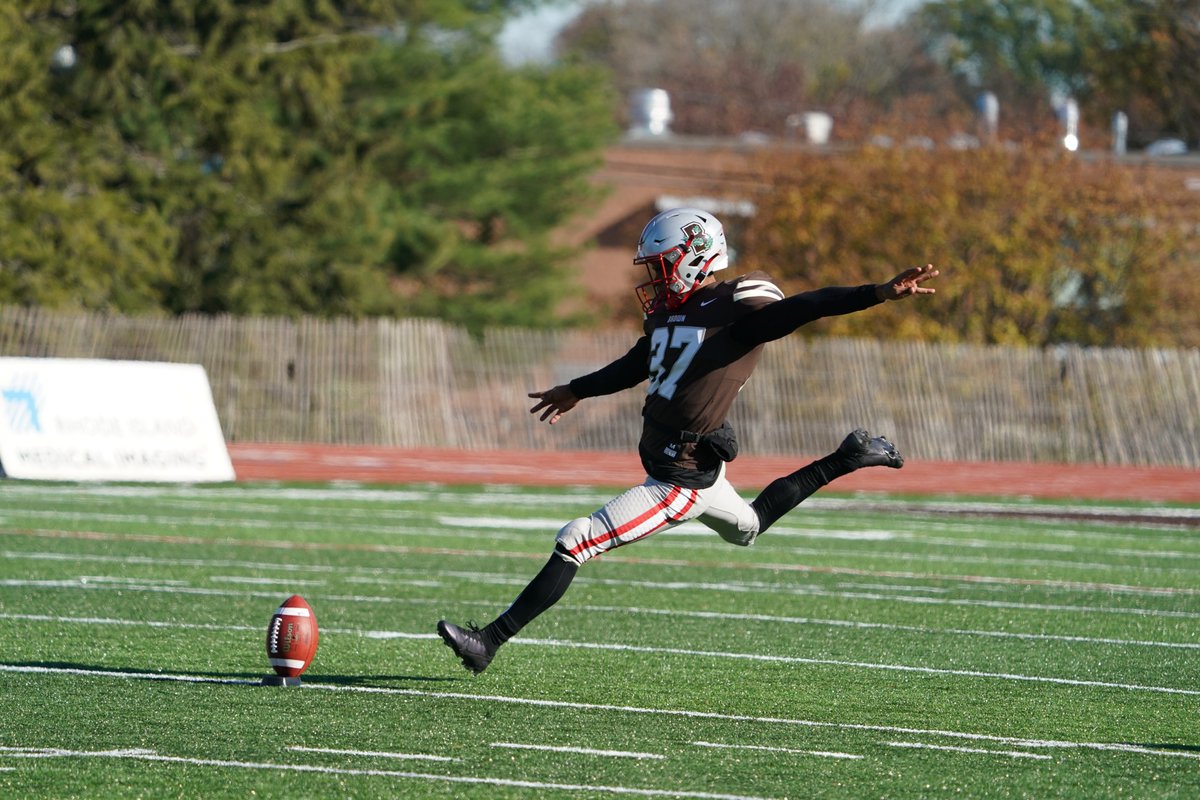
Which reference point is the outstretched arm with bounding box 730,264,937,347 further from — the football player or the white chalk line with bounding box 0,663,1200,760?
the white chalk line with bounding box 0,663,1200,760

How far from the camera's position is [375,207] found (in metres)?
41.5

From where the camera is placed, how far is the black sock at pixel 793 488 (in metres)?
8.49

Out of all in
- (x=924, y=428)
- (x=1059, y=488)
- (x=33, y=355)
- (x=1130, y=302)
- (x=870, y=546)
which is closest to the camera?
(x=870, y=546)

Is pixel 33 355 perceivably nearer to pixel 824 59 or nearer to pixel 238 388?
pixel 238 388

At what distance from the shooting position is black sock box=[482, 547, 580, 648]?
7926 mm

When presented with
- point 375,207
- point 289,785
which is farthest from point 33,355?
point 289,785

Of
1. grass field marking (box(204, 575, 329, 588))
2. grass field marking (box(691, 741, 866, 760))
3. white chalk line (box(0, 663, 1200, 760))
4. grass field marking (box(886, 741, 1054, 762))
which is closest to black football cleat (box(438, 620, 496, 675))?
Answer: white chalk line (box(0, 663, 1200, 760))

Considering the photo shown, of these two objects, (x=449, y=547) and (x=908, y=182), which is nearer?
(x=449, y=547)

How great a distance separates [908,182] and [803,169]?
108 inches

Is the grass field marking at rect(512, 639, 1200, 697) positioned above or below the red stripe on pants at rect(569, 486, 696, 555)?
below

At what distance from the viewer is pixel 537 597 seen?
26.0 feet

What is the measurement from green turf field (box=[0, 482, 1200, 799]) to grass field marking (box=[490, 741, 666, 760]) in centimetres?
1

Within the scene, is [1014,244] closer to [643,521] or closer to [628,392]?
[628,392]

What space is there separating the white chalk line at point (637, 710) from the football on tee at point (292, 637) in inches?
6.3
